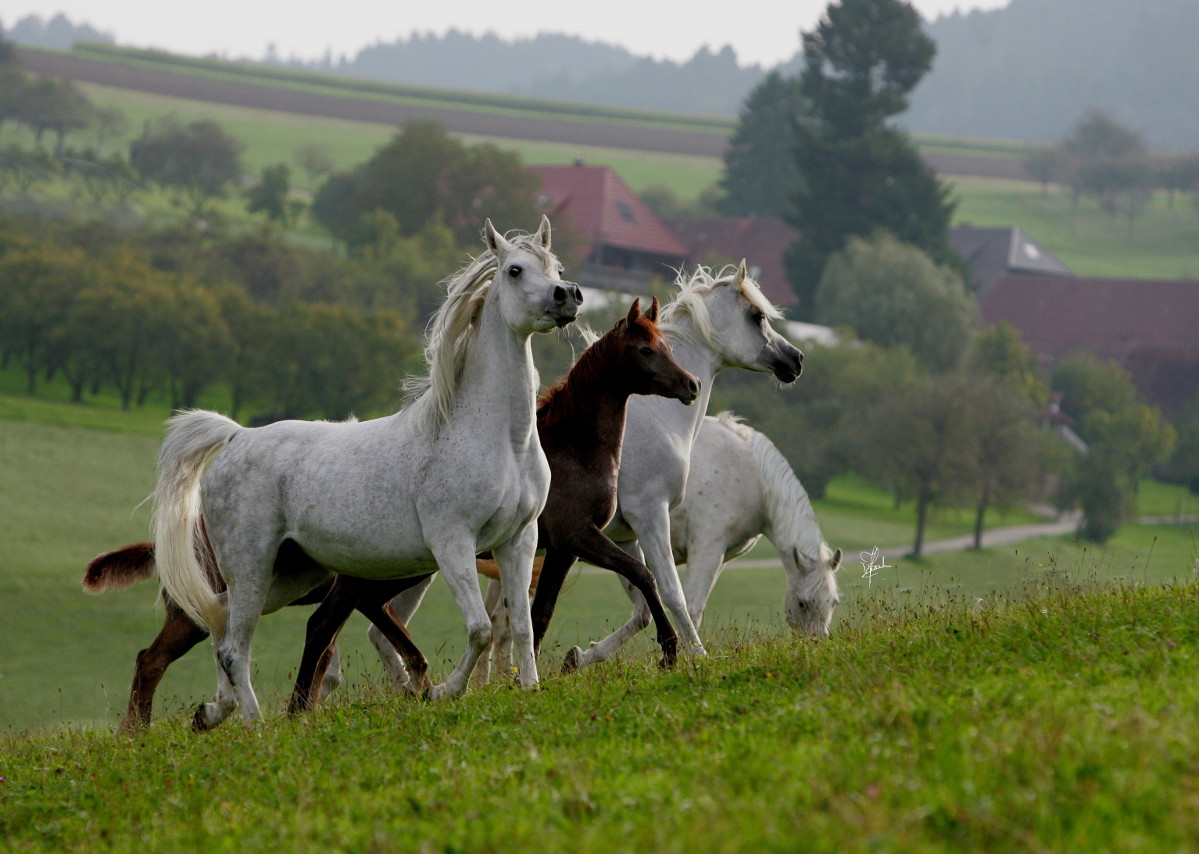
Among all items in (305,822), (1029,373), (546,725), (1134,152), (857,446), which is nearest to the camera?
(305,822)

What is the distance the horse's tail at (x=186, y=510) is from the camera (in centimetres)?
973

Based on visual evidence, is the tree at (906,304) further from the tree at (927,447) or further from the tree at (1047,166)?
the tree at (1047,166)

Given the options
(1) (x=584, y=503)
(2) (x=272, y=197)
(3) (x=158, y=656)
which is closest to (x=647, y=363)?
(1) (x=584, y=503)

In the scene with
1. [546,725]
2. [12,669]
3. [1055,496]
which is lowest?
[1055,496]

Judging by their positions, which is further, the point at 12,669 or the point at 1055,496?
the point at 1055,496

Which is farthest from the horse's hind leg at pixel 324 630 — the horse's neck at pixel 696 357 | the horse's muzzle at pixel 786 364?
the horse's muzzle at pixel 786 364

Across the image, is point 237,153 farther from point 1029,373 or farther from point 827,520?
point 827,520

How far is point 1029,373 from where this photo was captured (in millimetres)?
73438

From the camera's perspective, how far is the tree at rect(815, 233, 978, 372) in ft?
248

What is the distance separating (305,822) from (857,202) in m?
84.6

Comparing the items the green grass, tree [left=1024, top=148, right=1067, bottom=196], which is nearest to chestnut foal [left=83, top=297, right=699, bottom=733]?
the green grass

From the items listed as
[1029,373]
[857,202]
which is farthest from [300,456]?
[857,202]

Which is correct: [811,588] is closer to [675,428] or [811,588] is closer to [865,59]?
[675,428]

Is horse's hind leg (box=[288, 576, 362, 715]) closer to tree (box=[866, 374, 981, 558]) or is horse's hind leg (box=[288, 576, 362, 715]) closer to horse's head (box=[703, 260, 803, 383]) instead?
horse's head (box=[703, 260, 803, 383])
